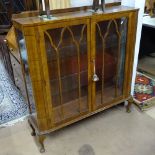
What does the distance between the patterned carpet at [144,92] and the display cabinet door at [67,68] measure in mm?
703

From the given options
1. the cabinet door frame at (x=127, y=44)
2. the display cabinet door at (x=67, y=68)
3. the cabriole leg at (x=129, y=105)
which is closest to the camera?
the display cabinet door at (x=67, y=68)

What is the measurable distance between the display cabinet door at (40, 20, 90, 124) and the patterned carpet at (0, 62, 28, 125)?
2.18 ft

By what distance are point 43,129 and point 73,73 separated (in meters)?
0.48

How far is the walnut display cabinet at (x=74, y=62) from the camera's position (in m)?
1.28

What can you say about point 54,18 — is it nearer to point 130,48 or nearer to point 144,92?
point 130,48

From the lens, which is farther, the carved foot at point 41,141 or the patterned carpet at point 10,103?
the patterned carpet at point 10,103

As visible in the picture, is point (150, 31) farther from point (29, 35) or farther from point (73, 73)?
point (29, 35)

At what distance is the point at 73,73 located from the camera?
154cm

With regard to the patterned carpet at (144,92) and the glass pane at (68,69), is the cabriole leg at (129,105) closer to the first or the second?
the patterned carpet at (144,92)

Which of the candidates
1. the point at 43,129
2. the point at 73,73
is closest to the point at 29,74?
the point at 73,73

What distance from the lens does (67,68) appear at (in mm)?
1500

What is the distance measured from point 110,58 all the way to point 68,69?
41cm

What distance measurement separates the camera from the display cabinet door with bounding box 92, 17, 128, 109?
4.99ft

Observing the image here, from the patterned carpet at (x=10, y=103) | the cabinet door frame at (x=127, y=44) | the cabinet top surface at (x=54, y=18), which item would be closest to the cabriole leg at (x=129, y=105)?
the cabinet door frame at (x=127, y=44)
